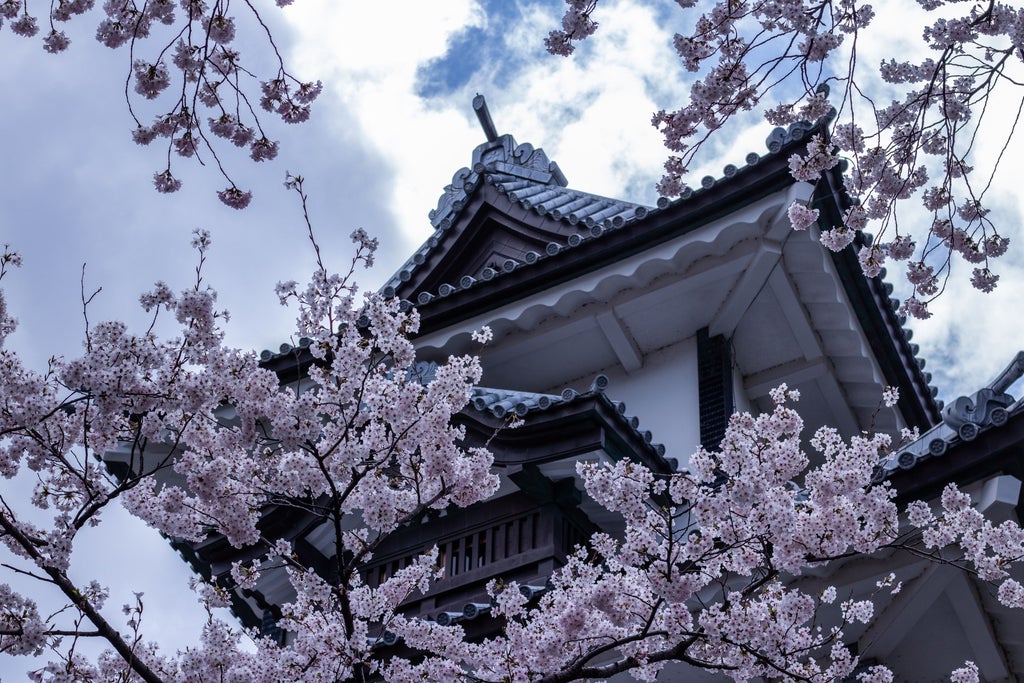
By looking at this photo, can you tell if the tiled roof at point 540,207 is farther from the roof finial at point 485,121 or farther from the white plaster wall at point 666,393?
the white plaster wall at point 666,393

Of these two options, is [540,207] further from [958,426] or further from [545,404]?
[958,426]

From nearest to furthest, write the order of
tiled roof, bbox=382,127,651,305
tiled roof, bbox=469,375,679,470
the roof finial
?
tiled roof, bbox=469,375,679,470
tiled roof, bbox=382,127,651,305
the roof finial

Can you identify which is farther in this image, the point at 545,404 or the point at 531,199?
the point at 531,199

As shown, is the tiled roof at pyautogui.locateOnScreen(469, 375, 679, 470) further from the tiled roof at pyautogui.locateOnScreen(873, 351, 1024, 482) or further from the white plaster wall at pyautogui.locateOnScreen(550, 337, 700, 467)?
the tiled roof at pyautogui.locateOnScreen(873, 351, 1024, 482)

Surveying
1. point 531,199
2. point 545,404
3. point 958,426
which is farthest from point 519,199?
point 958,426

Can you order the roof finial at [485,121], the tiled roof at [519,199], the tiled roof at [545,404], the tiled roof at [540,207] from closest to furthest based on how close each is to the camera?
the tiled roof at [545,404] → the tiled roof at [540,207] → the tiled roof at [519,199] → the roof finial at [485,121]

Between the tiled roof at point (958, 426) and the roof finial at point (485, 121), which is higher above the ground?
the roof finial at point (485, 121)

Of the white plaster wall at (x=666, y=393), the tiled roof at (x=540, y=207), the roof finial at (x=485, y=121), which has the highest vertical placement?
the roof finial at (x=485, y=121)

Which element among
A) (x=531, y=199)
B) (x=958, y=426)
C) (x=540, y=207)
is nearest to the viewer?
(x=958, y=426)

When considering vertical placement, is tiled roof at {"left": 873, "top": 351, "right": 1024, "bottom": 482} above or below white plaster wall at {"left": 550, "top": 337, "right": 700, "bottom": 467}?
below

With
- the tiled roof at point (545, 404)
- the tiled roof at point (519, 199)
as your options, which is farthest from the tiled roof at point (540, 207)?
the tiled roof at point (545, 404)

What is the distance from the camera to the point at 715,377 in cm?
1025

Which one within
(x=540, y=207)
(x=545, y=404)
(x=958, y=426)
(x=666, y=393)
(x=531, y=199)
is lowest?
(x=958, y=426)

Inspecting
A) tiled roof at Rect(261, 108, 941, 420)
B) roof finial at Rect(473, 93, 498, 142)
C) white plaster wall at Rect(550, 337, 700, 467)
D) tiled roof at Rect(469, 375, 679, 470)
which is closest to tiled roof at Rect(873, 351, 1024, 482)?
tiled roof at Rect(261, 108, 941, 420)
